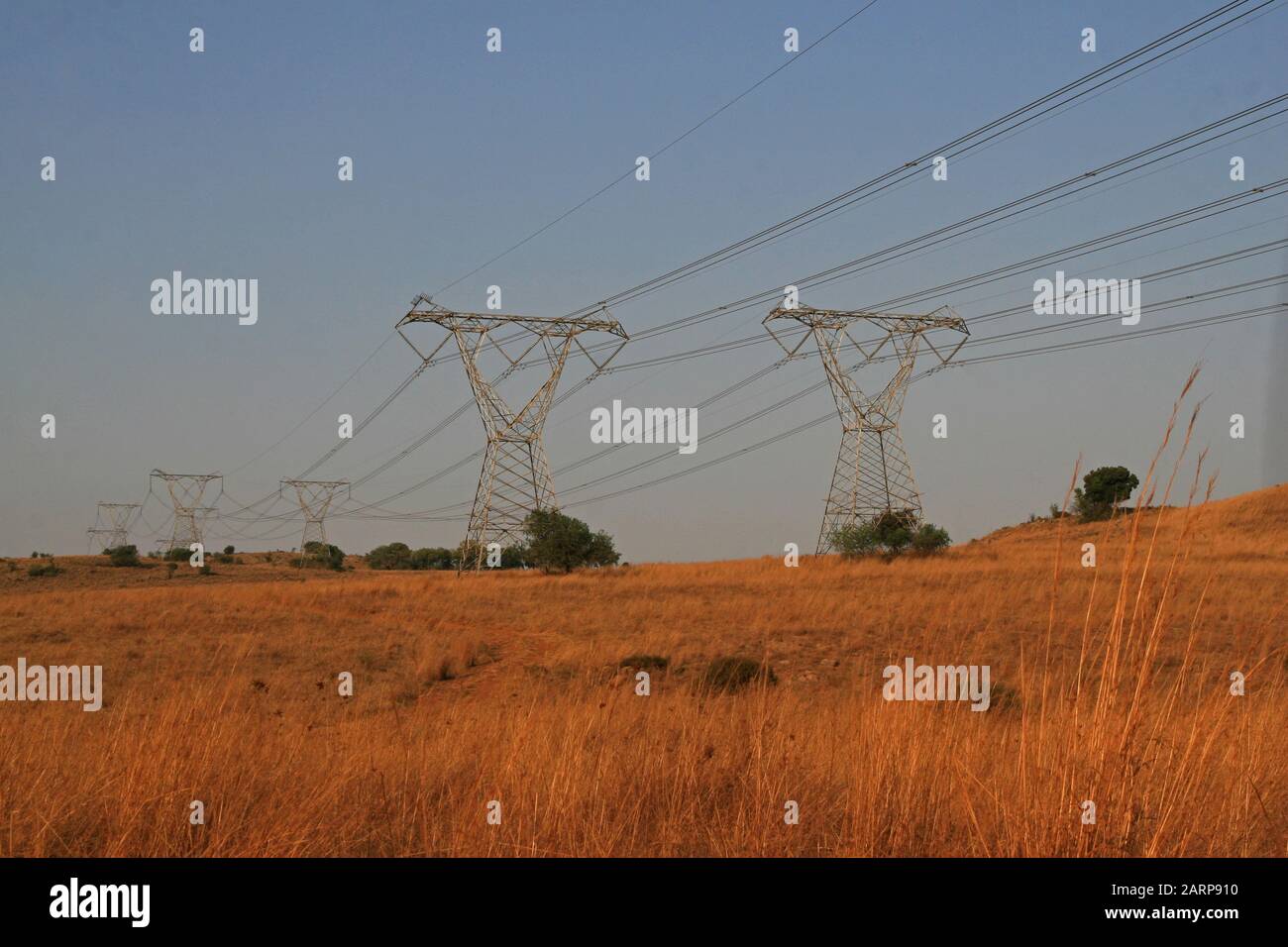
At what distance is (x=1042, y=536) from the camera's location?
6806 centimetres

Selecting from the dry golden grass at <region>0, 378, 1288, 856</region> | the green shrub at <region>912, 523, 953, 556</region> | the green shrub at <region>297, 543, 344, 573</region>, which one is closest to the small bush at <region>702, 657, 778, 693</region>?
the dry golden grass at <region>0, 378, 1288, 856</region>

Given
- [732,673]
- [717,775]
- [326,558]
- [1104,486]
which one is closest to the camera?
[717,775]

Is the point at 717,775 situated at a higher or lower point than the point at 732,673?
higher

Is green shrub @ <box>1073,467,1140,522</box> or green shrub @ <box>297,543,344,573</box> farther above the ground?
green shrub @ <box>1073,467,1140,522</box>

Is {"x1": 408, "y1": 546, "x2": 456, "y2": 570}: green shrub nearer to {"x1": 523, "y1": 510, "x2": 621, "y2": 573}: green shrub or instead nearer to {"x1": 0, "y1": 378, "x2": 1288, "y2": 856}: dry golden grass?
{"x1": 523, "y1": 510, "x2": 621, "y2": 573}: green shrub

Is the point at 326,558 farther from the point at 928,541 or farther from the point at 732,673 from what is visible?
the point at 732,673

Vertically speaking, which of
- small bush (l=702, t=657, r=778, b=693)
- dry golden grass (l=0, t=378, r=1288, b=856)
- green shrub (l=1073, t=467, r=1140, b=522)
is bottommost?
small bush (l=702, t=657, r=778, b=693)

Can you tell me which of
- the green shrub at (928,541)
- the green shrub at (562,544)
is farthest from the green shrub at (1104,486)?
the green shrub at (562,544)

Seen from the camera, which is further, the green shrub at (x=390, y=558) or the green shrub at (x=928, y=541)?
the green shrub at (x=390, y=558)

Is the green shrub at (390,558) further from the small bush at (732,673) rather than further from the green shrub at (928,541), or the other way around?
the small bush at (732,673)

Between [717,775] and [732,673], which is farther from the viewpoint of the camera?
[732,673]

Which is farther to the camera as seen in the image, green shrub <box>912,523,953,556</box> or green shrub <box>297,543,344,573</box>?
green shrub <box>297,543,344,573</box>

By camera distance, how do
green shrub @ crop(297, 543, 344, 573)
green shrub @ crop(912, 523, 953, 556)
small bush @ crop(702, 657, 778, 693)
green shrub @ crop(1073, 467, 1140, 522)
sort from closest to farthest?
1. small bush @ crop(702, 657, 778, 693)
2. green shrub @ crop(912, 523, 953, 556)
3. green shrub @ crop(1073, 467, 1140, 522)
4. green shrub @ crop(297, 543, 344, 573)

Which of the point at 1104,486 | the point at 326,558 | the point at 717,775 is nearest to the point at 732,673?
the point at 717,775
